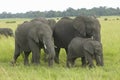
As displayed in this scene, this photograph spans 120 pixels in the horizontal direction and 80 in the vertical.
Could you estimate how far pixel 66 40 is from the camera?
12.0 metres

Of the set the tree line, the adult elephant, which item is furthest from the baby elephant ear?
the tree line

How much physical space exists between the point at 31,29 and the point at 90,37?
Answer: 2.03 m

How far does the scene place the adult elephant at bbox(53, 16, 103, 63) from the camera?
11.0 metres

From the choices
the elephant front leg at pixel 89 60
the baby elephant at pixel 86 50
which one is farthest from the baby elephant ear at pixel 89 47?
the elephant front leg at pixel 89 60

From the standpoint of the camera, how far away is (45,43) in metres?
10.1

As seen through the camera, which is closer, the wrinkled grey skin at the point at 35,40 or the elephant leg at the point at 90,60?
the elephant leg at the point at 90,60

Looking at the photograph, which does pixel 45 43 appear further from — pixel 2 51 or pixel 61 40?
pixel 2 51

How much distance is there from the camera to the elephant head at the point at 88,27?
35.8 ft

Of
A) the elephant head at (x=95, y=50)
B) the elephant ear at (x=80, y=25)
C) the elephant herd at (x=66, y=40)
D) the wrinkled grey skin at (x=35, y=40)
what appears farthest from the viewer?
the elephant ear at (x=80, y=25)

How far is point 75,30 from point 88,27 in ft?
2.20

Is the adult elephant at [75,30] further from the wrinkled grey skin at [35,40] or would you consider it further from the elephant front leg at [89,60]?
the wrinkled grey skin at [35,40]

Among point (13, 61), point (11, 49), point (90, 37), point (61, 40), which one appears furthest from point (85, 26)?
point (11, 49)

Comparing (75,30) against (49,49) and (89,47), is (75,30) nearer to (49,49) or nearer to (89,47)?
(89,47)

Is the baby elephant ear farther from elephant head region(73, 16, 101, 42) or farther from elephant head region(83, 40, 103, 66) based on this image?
A: elephant head region(73, 16, 101, 42)
